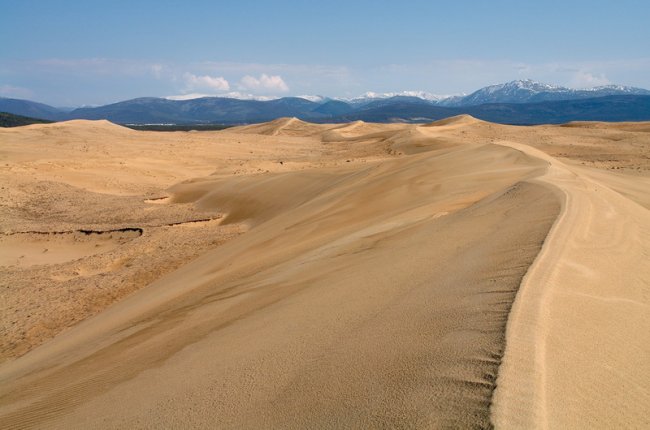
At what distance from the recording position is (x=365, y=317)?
3455 mm

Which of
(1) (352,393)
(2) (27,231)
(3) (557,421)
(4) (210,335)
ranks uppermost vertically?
(3) (557,421)

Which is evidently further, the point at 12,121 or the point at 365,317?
the point at 12,121

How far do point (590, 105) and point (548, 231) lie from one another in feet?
665

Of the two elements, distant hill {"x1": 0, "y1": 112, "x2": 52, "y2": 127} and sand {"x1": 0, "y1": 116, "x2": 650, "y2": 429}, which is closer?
sand {"x1": 0, "y1": 116, "x2": 650, "y2": 429}

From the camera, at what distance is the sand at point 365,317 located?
2.29 meters

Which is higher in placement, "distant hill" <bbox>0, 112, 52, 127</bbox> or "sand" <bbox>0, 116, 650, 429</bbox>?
"distant hill" <bbox>0, 112, 52, 127</bbox>

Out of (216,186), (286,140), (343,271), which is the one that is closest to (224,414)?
(343,271)

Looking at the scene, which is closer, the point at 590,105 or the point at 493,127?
the point at 493,127

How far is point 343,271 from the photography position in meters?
4.88

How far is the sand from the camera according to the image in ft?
7.52

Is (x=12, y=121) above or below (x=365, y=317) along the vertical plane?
above

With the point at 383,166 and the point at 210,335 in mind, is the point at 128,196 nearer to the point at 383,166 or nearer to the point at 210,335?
the point at 383,166

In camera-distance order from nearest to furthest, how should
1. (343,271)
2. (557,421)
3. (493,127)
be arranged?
(557,421)
(343,271)
(493,127)

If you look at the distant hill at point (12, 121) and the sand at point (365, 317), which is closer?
the sand at point (365, 317)
